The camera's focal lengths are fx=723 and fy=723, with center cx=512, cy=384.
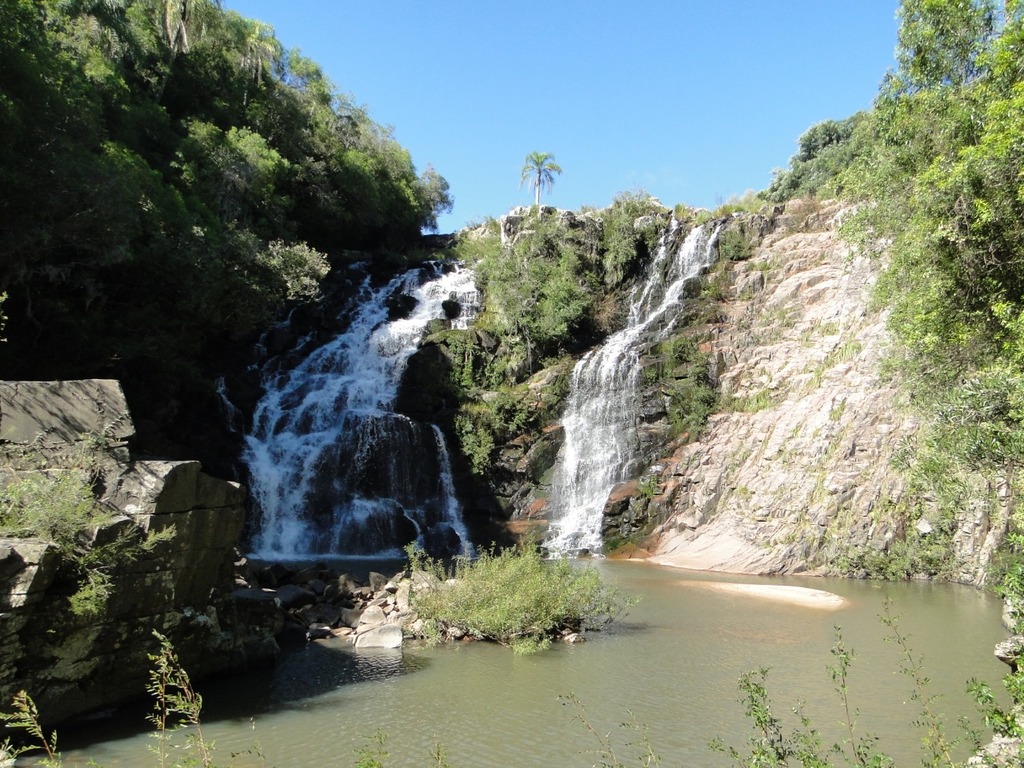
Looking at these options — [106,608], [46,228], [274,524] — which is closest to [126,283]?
[46,228]

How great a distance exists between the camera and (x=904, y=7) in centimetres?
1369

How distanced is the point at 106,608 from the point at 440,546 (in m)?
17.0

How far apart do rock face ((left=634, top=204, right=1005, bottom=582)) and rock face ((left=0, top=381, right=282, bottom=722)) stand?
15.4m

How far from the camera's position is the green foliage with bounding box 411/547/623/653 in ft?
39.5

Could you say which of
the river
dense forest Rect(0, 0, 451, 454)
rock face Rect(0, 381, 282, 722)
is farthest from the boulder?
dense forest Rect(0, 0, 451, 454)

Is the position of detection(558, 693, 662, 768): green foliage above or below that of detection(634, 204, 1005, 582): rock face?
below

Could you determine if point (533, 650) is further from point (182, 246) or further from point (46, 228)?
point (182, 246)

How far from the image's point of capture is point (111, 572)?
333 inches

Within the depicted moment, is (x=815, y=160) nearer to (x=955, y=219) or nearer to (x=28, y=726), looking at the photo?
(x=955, y=219)

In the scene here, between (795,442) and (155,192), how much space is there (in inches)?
873

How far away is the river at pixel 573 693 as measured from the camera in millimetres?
8109

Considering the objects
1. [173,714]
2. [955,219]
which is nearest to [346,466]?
[173,714]

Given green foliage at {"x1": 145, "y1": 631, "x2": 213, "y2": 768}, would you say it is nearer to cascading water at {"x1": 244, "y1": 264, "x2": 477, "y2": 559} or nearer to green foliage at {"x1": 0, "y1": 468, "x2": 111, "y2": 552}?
green foliage at {"x1": 0, "y1": 468, "x2": 111, "y2": 552}

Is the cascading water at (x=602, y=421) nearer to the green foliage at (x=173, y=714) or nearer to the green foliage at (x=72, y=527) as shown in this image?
the green foliage at (x=173, y=714)
